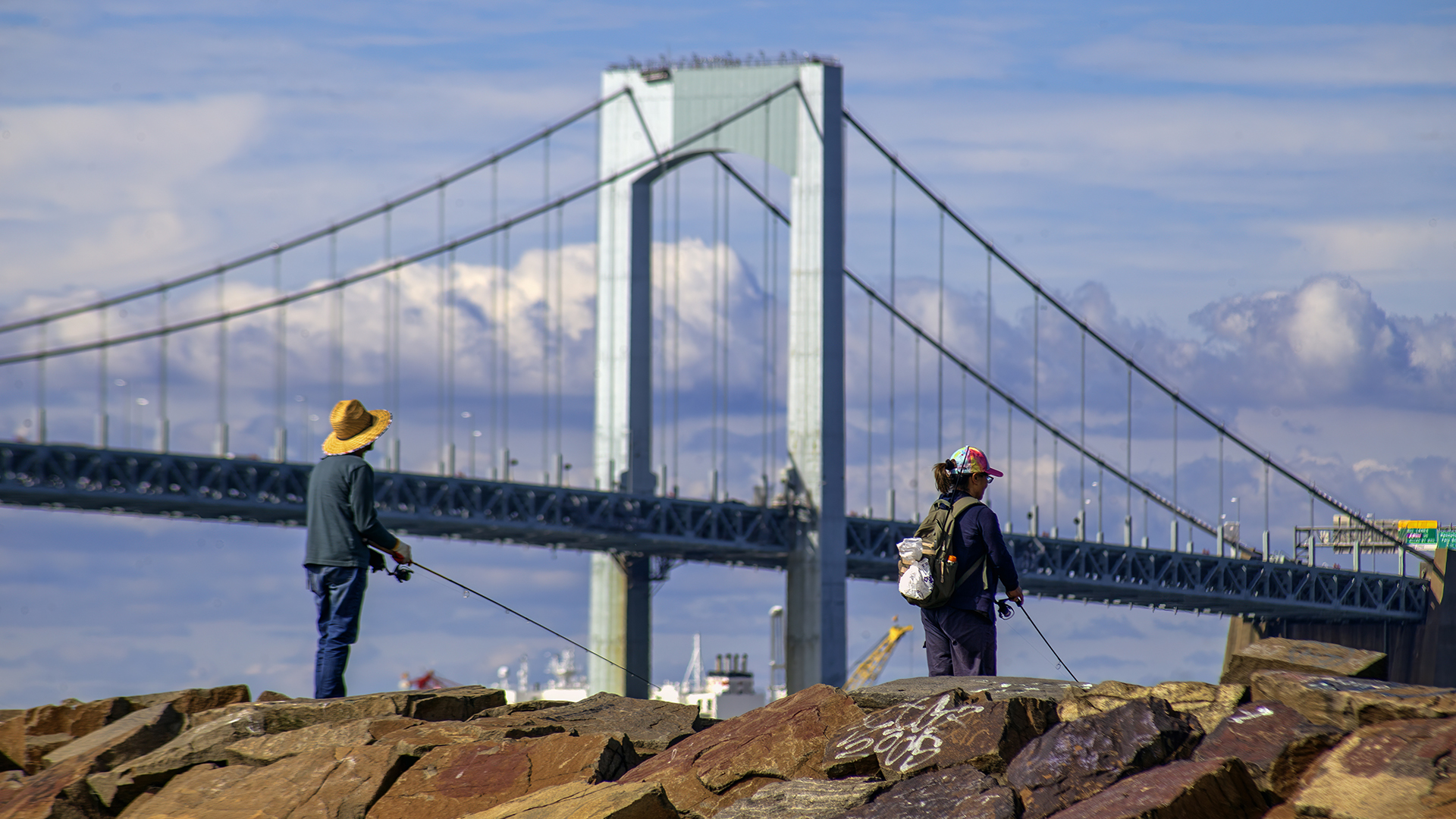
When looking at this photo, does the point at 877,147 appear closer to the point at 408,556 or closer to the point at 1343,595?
the point at 1343,595

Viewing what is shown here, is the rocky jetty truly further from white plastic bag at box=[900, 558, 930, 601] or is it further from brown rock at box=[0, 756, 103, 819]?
white plastic bag at box=[900, 558, 930, 601]

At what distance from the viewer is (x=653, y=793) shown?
5.96 meters

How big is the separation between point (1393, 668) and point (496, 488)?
Result: 39.1 m

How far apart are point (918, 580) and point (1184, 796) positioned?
2673 mm

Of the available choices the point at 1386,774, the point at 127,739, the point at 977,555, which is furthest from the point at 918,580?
the point at 127,739

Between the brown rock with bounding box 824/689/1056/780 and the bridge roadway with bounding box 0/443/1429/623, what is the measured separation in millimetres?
40789

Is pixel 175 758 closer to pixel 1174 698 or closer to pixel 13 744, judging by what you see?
pixel 13 744

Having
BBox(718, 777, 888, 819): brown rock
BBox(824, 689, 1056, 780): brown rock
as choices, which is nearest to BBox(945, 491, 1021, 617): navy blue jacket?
BBox(824, 689, 1056, 780): brown rock

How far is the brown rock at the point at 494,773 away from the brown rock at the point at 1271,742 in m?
2.26

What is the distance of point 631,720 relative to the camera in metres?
7.65

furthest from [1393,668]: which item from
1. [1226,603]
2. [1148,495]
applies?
[1148,495]

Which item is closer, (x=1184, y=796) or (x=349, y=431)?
(x=1184, y=796)

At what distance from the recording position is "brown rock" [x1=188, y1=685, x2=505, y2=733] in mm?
7879

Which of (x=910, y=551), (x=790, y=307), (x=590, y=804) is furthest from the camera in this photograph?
(x=790, y=307)
